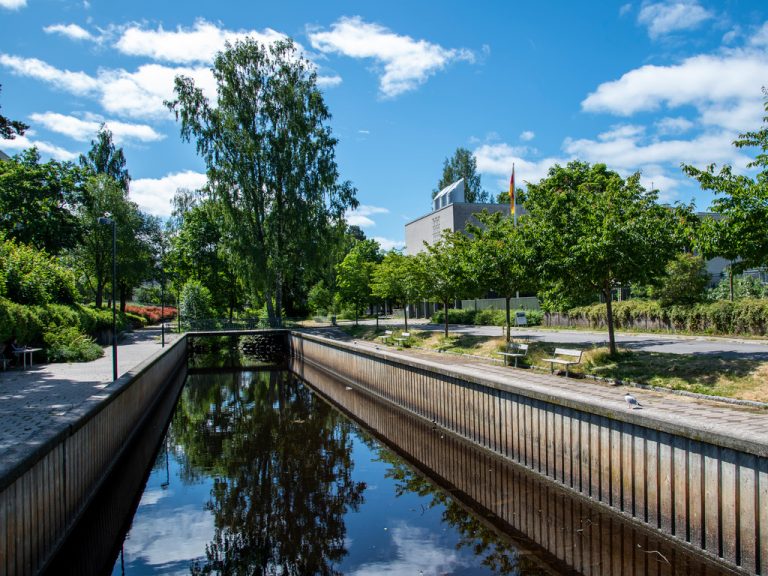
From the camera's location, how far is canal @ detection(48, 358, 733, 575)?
23.1ft

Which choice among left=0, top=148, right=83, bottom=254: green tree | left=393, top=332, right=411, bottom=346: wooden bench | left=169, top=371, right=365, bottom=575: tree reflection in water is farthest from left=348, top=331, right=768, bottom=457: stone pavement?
left=0, top=148, right=83, bottom=254: green tree

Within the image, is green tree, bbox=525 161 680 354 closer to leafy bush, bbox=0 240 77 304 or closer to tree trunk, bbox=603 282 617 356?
tree trunk, bbox=603 282 617 356

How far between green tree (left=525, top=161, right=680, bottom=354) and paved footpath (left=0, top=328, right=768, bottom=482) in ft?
9.46

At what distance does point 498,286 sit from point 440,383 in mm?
8142

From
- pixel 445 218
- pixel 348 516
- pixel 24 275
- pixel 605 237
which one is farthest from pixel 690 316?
pixel 445 218

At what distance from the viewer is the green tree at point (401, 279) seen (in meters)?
27.4

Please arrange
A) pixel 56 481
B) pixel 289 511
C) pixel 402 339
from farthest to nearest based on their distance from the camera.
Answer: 1. pixel 402 339
2. pixel 289 511
3. pixel 56 481

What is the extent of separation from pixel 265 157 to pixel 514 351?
2362cm

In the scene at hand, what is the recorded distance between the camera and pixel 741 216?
10.8 m

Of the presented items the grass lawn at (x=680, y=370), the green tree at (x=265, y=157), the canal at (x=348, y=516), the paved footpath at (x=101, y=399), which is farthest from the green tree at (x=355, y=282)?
the canal at (x=348, y=516)

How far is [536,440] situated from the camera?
31.4ft

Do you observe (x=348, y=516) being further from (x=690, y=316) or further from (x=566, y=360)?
(x=690, y=316)

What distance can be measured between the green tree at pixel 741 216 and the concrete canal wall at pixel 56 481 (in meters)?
11.9

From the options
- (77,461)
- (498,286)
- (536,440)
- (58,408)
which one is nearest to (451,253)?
(498,286)
